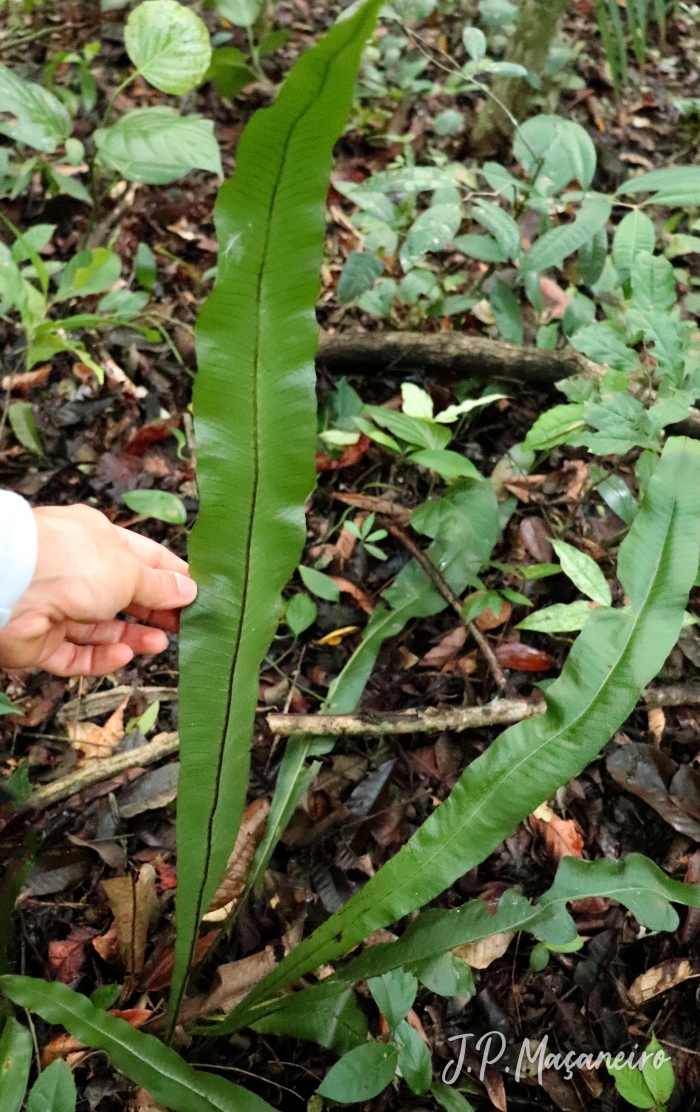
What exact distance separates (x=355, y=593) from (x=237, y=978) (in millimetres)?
634

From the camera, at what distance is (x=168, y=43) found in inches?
50.1

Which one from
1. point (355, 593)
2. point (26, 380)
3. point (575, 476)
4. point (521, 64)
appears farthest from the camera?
point (521, 64)

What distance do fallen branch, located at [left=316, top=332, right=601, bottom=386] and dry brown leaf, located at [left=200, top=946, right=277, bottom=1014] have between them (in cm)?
112

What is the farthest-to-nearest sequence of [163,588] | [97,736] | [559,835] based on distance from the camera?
[97,736]
[559,835]
[163,588]

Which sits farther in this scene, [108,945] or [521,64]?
[521,64]

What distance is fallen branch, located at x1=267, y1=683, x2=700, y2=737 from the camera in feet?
3.59

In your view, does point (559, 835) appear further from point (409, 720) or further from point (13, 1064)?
point (13, 1064)

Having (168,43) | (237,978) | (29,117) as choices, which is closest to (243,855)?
(237,978)

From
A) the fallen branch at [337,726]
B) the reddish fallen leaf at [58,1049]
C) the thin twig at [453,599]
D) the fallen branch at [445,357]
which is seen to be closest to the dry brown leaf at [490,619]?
the thin twig at [453,599]

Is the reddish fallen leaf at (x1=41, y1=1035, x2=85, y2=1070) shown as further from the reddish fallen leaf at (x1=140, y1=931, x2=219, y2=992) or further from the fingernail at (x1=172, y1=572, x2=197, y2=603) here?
the fingernail at (x1=172, y1=572, x2=197, y2=603)

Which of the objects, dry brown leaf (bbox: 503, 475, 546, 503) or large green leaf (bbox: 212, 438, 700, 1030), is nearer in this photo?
large green leaf (bbox: 212, 438, 700, 1030)

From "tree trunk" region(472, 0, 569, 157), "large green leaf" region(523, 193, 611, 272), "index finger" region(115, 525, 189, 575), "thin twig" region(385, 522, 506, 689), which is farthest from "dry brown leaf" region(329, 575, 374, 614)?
"tree trunk" region(472, 0, 569, 157)

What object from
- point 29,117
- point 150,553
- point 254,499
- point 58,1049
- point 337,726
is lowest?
point 58,1049

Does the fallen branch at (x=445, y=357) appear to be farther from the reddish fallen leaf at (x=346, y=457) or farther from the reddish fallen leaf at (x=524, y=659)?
the reddish fallen leaf at (x=524, y=659)
